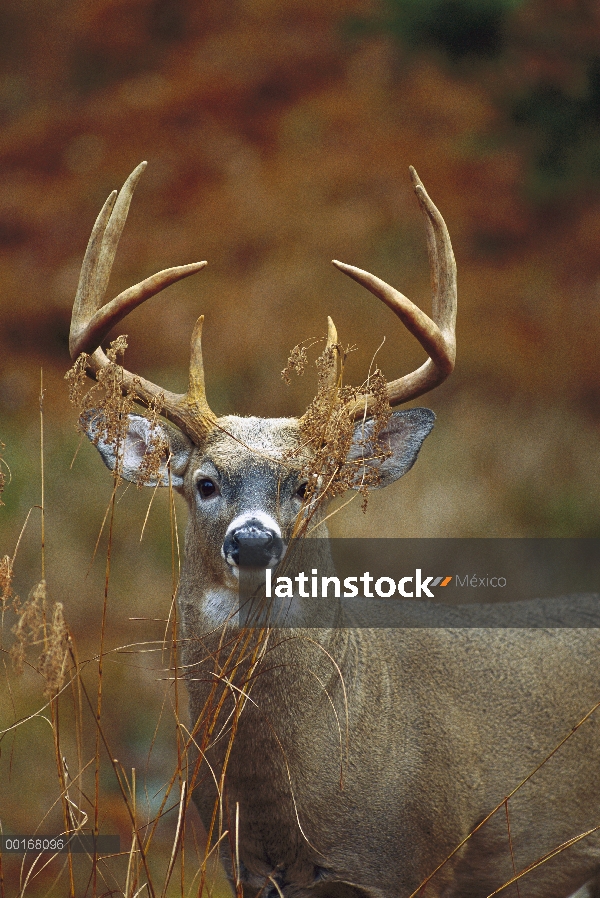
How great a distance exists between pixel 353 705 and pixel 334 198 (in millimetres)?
6170

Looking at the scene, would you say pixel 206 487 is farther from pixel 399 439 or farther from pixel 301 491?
pixel 399 439

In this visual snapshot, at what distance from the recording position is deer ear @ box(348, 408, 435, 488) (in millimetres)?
3764

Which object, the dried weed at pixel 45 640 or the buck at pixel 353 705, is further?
the buck at pixel 353 705

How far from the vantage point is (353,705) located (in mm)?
3586

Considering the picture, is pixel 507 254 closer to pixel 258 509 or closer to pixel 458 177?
pixel 458 177

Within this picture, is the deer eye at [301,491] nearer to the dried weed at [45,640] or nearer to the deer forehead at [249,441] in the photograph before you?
the deer forehead at [249,441]

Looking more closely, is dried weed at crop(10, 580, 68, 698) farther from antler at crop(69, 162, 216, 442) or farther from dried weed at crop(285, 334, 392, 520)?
antler at crop(69, 162, 216, 442)

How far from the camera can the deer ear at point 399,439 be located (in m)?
3.76

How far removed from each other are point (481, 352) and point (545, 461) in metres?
1.01

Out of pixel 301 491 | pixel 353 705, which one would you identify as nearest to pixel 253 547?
pixel 301 491

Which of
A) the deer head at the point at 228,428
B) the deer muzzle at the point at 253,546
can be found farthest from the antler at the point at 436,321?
the deer muzzle at the point at 253,546

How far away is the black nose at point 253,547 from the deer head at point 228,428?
0.29 ft

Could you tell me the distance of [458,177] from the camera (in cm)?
928

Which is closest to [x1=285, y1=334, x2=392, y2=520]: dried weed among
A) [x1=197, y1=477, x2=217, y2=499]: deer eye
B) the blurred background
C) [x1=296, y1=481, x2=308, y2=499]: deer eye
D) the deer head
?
the deer head
